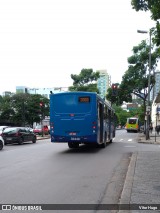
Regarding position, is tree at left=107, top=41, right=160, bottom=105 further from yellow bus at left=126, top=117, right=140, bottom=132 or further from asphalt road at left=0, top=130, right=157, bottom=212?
asphalt road at left=0, top=130, right=157, bottom=212

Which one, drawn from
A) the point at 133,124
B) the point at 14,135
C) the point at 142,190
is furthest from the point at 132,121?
the point at 142,190

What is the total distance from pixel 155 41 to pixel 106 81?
316 feet

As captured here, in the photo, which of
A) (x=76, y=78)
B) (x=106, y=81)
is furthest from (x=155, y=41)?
(x=106, y=81)

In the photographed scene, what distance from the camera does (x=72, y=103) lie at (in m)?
18.1

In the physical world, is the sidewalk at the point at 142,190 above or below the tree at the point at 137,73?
below

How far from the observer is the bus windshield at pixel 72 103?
18.0 metres

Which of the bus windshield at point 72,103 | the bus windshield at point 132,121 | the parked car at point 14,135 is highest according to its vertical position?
the bus windshield at point 72,103

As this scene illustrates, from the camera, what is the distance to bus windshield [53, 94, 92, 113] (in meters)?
18.0

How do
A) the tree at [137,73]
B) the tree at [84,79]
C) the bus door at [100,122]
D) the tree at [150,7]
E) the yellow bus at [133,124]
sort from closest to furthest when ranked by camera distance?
the tree at [150,7]
the bus door at [100,122]
the tree at [137,73]
the tree at [84,79]
the yellow bus at [133,124]

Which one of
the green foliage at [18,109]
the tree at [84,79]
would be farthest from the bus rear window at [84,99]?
the green foliage at [18,109]

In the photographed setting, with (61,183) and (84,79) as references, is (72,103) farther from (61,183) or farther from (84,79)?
(84,79)

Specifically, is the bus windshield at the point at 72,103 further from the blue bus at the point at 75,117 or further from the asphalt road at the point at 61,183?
the asphalt road at the point at 61,183

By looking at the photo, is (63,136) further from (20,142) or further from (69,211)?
(69,211)

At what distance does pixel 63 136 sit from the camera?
18.0 m
